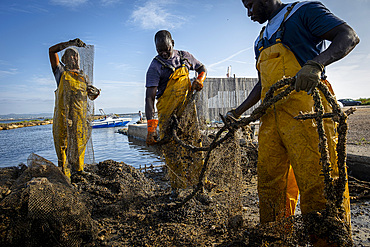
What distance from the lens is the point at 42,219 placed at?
2.03 metres

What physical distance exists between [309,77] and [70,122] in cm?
377

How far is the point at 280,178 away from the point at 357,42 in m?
1.16

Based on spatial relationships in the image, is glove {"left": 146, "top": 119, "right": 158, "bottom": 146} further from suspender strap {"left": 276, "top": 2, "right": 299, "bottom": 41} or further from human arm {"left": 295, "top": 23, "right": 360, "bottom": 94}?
human arm {"left": 295, "top": 23, "right": 360, "bottom": 94}

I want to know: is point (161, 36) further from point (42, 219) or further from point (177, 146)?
point (42, 219)

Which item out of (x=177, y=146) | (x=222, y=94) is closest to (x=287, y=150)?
(x=177, y=146)

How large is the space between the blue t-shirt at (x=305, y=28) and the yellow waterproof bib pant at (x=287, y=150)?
70 millimetres

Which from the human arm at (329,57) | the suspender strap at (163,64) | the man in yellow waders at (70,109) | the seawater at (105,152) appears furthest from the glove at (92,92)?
the human arm at (329,57)

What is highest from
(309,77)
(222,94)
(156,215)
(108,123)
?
Answer: (222,94)

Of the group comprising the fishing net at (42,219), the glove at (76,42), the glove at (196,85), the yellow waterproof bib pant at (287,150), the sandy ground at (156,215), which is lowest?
the sandy ground at (156,215)

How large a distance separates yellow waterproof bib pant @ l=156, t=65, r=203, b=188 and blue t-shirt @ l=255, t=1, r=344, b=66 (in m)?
1.82

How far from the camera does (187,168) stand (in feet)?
11.5

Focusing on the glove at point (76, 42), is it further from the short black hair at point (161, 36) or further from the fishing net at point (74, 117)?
the short black hair at point (161, 36)

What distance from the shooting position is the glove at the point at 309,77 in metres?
1.50

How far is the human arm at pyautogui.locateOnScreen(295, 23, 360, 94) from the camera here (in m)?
1.52
